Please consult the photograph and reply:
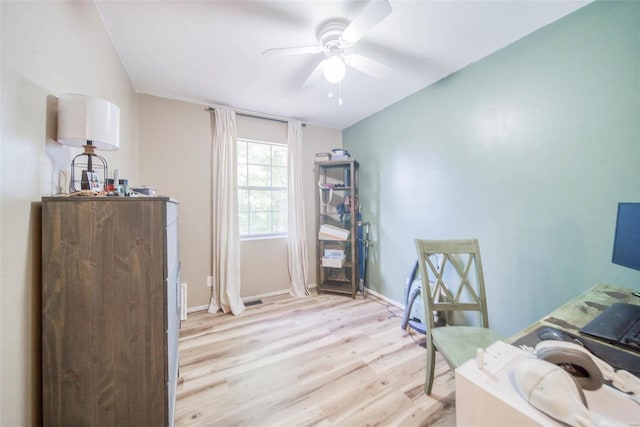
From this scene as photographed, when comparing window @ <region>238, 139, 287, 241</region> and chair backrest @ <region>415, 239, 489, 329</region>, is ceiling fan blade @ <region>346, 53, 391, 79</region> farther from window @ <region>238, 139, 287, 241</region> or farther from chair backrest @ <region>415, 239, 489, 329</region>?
window @ <region>238, 139, 287, 241</region>

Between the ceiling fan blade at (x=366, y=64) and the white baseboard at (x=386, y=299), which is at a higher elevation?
the ceiling fan blade at (x=366, y=64)

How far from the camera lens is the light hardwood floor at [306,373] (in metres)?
1.37

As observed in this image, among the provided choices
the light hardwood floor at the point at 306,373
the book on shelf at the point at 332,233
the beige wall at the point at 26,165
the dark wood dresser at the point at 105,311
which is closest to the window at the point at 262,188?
the book on shelf at the point at 332,233

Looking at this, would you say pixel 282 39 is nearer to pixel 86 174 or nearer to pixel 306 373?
pixel 86 174

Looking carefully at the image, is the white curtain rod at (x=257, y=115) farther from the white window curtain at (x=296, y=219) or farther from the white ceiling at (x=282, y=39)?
the white ceiling at (x=282, y=39)

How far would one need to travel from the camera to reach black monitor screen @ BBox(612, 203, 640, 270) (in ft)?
3.49

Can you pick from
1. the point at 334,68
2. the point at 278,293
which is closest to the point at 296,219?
the point at 278,293

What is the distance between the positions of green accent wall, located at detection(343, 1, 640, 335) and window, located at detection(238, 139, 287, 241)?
1778mm

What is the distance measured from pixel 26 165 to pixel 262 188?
238 cm

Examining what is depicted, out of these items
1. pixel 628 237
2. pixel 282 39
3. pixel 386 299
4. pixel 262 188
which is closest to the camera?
pixel 628 237

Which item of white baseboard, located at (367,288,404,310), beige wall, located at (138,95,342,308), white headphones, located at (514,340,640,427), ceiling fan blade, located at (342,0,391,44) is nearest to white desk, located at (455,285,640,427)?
white headphones, located at (514,340,640,427)

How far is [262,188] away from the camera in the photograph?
10.6 ft

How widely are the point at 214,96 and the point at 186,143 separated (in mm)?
637

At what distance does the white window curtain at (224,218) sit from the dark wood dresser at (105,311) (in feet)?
5.95
